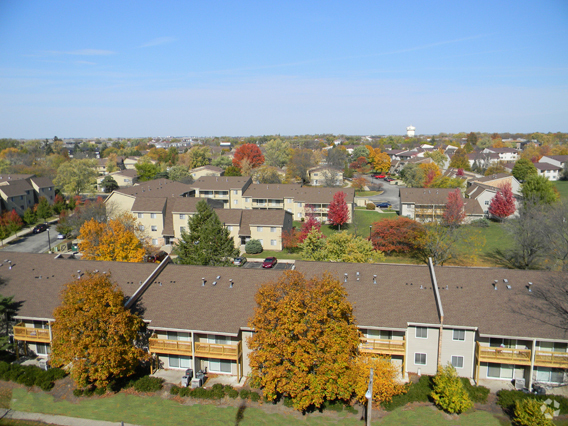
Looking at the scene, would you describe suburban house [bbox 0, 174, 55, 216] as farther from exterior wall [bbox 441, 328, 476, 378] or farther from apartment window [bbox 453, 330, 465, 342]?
apartment window [bbox 453, 330, 465, 342]

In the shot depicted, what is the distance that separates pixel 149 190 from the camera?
6881 centimetres

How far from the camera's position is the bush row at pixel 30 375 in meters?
24.6

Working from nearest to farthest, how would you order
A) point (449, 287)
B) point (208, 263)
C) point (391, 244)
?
point (449, 287)
point (208, 263)
point (391, 244)

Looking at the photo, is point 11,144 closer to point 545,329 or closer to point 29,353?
point 29,353

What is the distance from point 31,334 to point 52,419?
7.39 metres

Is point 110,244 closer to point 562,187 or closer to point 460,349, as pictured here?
point 460,349

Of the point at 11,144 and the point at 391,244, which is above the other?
the point at 11,144

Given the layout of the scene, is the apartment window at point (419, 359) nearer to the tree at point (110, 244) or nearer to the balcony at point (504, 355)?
the balcony at point (504, 355)

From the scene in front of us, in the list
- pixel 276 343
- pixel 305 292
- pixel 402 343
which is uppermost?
pixel 305 292

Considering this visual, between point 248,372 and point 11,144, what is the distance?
212282 mm

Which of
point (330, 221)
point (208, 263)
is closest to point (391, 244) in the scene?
point (330, 221)

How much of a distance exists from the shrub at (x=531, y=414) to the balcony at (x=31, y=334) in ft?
92.6

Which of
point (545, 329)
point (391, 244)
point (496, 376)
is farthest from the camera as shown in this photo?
point (391, 244)

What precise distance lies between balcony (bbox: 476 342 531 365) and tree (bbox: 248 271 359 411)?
8450mm
